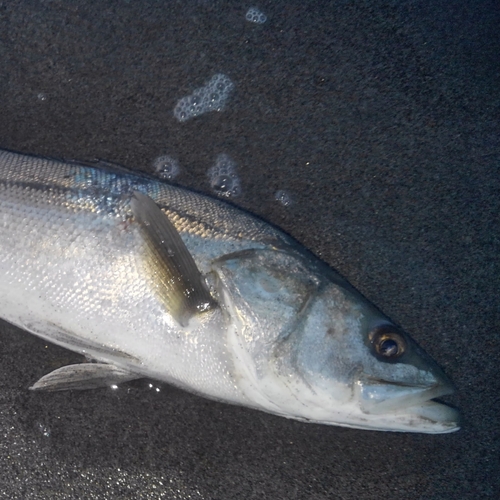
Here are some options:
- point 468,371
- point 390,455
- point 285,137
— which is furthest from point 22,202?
point 468,371

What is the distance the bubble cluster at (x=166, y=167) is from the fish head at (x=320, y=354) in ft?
2.15

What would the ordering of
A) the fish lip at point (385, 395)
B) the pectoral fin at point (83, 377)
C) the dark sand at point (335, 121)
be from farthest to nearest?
the dark sand at point (335, 121) → the pectoral fin at point (83, 377) → the fish lip at point (385, 395)

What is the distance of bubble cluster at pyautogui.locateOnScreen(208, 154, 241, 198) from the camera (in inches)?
83.0

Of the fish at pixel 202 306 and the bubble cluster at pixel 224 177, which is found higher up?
the bubble cluster at pixel 224 177

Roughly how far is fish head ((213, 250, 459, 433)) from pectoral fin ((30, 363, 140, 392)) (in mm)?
518

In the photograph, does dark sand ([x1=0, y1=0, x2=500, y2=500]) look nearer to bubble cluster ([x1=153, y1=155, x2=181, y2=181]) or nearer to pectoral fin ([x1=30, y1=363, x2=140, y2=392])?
bubble cluster ([x1=153, y1=155, x2=181, y2=181])

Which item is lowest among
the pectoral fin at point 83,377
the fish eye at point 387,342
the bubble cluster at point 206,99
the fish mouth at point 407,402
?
the pectoral fin at point 83,377

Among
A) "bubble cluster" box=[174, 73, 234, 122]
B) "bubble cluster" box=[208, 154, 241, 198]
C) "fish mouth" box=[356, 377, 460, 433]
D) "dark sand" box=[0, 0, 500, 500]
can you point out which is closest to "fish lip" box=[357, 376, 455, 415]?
"fish mouth" box=[356, 377, 460, 433]

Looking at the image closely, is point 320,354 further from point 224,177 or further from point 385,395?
point 224,177

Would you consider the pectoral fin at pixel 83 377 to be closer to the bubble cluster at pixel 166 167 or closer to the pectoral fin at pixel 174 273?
the pectoral fin at pixel 174 273

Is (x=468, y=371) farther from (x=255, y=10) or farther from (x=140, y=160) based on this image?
(x=255, y=10)

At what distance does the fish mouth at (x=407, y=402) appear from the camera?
1.51 metres

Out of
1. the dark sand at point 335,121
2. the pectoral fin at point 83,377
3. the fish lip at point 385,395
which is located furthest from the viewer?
the dark sand at point 335,121

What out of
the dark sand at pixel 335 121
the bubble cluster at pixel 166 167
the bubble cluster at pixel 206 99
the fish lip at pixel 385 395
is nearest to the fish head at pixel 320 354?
the fish lip at pixel 385 395
